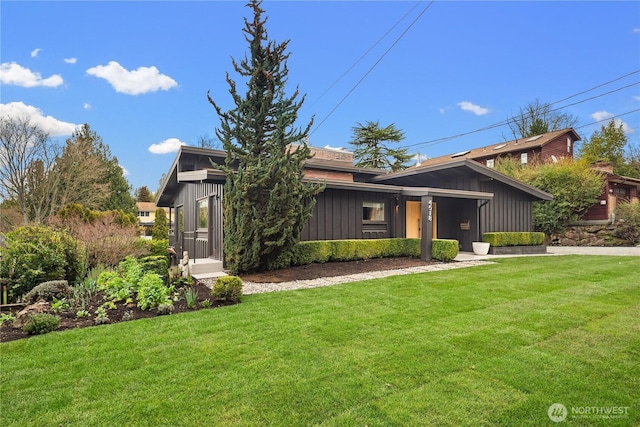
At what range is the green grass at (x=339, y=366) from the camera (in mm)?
2210

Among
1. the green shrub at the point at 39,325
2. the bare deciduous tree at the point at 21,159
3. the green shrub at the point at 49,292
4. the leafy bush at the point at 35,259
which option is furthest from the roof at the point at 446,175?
the bare deciduous tree at the point at 21,159

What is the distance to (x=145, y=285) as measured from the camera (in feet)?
16.5

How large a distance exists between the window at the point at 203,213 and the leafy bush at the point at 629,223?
19.0 meters

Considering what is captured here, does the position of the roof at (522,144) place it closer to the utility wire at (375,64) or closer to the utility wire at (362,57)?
the utility wire at (375,64)

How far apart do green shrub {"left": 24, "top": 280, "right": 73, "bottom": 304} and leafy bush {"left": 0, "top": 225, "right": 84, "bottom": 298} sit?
0.72m

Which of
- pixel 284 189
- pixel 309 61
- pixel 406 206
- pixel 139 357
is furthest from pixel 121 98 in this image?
Answer: pixel 139 357

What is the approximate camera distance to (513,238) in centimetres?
1303

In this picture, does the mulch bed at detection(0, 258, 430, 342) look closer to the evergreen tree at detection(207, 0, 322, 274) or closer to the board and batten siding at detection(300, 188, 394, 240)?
the evergreen tree at detection(207, 0, 322, 274)

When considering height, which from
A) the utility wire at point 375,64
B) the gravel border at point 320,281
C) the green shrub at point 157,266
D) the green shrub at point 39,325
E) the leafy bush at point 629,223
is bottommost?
the gravel border at point 320,281

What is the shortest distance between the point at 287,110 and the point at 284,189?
81.0 inches

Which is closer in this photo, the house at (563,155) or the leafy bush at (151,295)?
the leafy bush at (151,295)

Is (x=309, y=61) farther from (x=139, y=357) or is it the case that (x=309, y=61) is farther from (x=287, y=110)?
(x=139, y=357)

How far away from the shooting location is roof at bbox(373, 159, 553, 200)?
40.6 ft

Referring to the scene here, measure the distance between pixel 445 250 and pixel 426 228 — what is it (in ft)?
2.78
